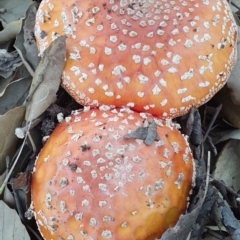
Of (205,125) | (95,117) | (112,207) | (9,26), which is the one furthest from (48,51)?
(205,125)

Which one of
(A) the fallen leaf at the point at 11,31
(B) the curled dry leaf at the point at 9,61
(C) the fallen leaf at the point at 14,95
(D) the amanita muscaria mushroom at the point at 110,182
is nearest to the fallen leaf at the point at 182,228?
(D) the amanita muscaria mushroom at the point at 110,182

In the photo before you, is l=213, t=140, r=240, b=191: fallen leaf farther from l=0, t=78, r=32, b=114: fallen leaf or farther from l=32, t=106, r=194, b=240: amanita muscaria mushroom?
l=0, t=78, r=32, b=114: fallen leaf

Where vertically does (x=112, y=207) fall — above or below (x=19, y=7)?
below

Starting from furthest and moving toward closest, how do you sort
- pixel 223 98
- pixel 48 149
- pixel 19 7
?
pixel 19 7 < pixel 223 98 < pixel 48 149

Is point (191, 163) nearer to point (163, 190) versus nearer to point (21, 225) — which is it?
point (163, 190)

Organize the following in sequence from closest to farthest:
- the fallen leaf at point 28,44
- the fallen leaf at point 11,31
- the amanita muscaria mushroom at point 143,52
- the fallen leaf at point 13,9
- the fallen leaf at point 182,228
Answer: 1. the fallen leaf at point 182,228
2. the amanita muscaria mushroom at point 143,52
3. the fallen leaf at point 28,44
4. the fallen leaf at point 11,31
5. the fallen leaf at point 13,9

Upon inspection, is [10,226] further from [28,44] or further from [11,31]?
[11,31]

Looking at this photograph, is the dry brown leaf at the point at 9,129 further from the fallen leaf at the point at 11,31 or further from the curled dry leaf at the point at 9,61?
the fallen leaf at the point at 11,31
